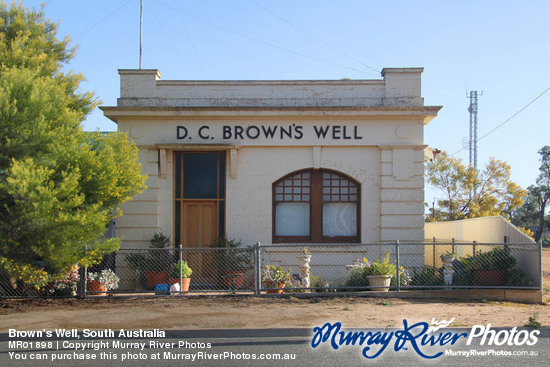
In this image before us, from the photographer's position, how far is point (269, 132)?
599 inches

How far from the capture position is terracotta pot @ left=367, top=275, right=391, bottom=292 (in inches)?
496

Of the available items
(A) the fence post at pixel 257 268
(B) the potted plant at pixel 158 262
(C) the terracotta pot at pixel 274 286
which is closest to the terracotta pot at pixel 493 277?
(C) the terracotta pot at pixel 274 286

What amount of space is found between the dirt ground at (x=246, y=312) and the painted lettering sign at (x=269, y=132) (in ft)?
15.7

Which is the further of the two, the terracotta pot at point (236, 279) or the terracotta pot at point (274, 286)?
the terracotta pot at point (236, 279)

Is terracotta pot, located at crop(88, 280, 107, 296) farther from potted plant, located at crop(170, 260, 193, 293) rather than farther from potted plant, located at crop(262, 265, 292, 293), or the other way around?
potted plant, located at crop(262, 265, 292, 293)

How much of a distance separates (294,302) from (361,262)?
10.6 feet

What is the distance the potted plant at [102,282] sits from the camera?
12938mm

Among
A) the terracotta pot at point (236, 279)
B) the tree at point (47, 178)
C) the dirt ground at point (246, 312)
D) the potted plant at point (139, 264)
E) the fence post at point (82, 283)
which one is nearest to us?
the dirt ground at point (246, 312)

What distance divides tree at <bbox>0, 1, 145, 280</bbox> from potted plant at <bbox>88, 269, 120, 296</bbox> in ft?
4.75

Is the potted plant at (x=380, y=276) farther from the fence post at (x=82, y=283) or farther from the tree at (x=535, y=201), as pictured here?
the tree at (x=535, y=201)

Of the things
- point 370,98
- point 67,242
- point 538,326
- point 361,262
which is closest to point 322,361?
point 538,326

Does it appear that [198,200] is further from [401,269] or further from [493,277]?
[493,277]

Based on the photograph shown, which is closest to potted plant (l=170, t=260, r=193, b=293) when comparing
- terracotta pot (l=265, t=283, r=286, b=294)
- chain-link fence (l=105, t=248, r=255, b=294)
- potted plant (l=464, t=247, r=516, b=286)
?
chain-link fence (l=105, t=248, r=255, b=294)

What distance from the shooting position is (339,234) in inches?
602
